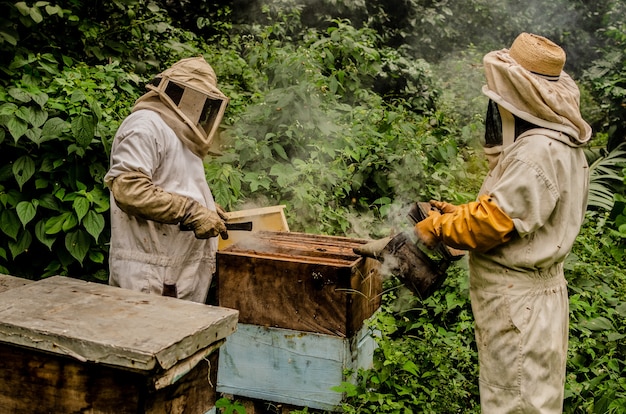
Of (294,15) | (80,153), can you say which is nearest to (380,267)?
(80,153)

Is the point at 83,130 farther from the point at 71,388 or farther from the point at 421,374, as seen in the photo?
the point at 421,374

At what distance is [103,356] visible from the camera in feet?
5.25

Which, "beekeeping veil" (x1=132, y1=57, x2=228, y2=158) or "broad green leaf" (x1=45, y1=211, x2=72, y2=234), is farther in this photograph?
"broad green leaf" (x1=45, y1=211, x2=72, y2=234)

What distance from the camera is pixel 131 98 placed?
4.41 metres

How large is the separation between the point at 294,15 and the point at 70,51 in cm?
307

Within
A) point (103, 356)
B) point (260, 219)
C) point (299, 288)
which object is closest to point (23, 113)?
point (260, 219)

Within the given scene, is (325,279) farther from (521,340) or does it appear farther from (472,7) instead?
(472,7)

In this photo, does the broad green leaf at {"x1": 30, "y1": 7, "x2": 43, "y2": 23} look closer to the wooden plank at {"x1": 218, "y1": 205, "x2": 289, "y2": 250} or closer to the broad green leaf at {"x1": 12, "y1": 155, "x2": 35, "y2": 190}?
the broad green leaf at {"x1": 12, "y1": 155, "x2": 35, "y2": 190}

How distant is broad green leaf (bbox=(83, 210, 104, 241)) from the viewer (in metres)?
3.26

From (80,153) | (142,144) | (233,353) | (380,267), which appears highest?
(142,144)

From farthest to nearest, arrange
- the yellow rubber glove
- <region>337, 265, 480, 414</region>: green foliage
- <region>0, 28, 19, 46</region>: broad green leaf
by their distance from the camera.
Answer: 1. <region>0, 28, 19, 46</region>: broad green leaf
2. <region>337, 265, 480, 414</region>: green foliage
3. the yellow rubber glove

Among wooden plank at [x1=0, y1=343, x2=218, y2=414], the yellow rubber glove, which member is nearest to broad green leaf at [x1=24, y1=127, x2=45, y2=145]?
wooden plank at [x1=0, y1=343, x2=218, y2=414]

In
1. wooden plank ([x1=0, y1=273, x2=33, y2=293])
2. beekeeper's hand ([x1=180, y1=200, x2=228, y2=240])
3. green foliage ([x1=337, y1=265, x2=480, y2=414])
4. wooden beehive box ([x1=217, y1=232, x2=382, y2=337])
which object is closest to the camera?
wooden plank ([x1=0, y1=273, x2=33, y2=293])

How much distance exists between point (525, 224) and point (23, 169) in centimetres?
273
